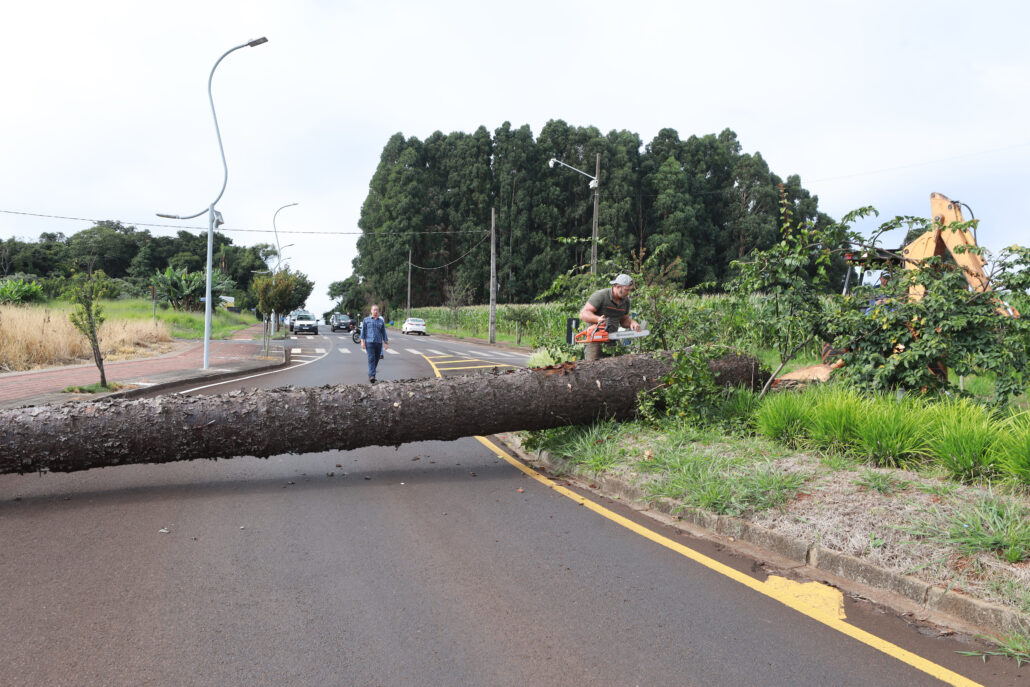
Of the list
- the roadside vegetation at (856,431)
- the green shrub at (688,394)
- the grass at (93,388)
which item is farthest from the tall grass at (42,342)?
the green shrub at (688,394)

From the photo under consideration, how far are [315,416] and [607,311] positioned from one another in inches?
139

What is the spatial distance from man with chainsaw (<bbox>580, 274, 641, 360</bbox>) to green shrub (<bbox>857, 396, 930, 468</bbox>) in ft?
9.73

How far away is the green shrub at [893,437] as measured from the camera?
5012 millimetres

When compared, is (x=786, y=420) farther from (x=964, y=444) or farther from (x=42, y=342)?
(x=42, y=342)

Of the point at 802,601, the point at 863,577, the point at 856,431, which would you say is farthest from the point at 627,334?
the point at 802,601

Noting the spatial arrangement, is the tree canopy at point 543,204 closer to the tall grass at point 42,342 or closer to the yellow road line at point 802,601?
the tall grass at point 42,342

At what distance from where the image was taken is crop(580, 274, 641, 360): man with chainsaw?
756cm

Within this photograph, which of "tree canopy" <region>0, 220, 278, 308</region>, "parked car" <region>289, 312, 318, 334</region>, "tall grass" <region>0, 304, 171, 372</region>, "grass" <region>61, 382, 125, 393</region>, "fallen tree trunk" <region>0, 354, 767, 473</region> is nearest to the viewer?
"fallen tree trunk" <region>0, 354, 767, 473</region>

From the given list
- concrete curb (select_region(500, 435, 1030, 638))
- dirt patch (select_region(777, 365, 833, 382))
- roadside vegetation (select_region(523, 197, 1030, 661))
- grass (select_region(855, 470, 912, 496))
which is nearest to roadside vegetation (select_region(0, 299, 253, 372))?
roadside vegetation (select_region(523, 197, 1030, 661))

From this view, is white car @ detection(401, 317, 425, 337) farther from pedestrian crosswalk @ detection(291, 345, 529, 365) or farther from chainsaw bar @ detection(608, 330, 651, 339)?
chainsaw bar @ detection(608, 330, 651, 339)

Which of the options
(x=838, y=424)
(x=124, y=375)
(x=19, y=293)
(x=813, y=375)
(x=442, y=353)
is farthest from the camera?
(x=19, y=293)

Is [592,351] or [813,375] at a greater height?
[592,351]

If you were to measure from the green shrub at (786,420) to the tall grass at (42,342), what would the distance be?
54.6 ft

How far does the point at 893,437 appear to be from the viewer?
5066 millimetres
